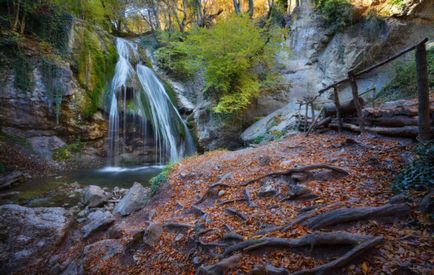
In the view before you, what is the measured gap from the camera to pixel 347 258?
190 centimetres

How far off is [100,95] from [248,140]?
8.93 metres

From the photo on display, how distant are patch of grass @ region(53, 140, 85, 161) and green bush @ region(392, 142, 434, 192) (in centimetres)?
1312

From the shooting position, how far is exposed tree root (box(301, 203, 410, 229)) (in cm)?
225

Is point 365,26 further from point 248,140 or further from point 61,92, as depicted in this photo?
point 61,92

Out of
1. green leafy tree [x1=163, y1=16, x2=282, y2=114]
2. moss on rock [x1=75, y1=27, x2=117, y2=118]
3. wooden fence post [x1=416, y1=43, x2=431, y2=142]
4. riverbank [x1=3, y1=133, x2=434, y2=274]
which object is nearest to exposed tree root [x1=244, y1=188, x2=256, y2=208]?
riverbank [x1=3, y1=133, x2=434, y2=274]

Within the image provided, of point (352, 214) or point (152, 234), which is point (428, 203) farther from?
point (152, 234)

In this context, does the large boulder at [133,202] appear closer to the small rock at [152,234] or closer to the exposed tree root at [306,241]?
the small rock at [152,234]

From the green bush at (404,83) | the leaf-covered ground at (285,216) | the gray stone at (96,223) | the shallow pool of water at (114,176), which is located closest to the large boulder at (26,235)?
the gray stone at (96,223)

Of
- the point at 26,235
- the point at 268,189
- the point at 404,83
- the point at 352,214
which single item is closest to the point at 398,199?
the point at 352,214

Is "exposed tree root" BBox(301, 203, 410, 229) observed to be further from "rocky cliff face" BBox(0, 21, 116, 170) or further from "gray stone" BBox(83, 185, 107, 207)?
"rocky cliff face" BBox(0, 21, 116, 170)

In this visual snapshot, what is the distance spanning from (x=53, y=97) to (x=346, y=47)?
55.2 ft

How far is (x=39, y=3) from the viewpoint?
10516 mm

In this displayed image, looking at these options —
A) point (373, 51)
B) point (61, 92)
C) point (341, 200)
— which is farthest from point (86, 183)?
point (373, 51)

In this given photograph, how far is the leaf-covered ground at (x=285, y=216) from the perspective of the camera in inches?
77.7
